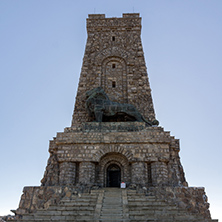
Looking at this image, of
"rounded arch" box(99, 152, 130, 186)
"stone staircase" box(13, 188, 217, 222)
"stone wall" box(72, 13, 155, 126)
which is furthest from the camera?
"stone wall" box(72, 13, 155, 126)

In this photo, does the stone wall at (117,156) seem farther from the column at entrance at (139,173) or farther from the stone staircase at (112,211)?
the stone staircase at (112,211)

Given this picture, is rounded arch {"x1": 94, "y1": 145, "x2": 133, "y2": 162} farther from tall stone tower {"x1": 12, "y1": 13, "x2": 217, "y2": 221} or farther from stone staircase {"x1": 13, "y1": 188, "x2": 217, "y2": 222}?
stone staircase {"x1": 13, "y1": 188, "x2": 217, "y2": 222}

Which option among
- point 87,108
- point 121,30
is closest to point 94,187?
point 87,108

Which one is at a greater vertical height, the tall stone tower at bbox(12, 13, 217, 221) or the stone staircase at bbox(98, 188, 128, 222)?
the tall stone tower at bbox(12, 13, 217, 221)

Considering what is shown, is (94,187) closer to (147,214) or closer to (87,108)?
(147,214)

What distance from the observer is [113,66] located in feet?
69.8

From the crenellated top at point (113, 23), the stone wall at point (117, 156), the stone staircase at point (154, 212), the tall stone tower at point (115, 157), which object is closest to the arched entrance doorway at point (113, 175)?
the tall stone tower at point (115, 157)

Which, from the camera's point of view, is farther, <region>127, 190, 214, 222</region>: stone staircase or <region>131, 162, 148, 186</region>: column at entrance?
<region>131, 162, 148, 186</region>: column at entrance

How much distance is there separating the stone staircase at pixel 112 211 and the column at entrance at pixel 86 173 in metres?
2.46

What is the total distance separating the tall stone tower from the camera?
11547 mm

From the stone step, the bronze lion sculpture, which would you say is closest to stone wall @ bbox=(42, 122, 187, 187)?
the bronze lion sculpture

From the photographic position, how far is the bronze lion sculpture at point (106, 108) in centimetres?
1758

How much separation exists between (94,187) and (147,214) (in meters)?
4.42

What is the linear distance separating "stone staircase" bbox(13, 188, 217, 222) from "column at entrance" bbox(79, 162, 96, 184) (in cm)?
246
